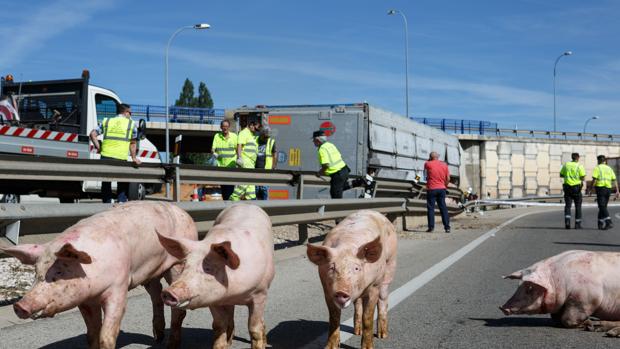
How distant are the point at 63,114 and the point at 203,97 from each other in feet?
347

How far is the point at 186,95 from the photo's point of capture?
121 meters

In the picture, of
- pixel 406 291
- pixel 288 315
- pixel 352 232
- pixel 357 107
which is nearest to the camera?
pixel 352 232

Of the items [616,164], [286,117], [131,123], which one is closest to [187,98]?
[616,164]

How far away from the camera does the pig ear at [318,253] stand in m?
4.26

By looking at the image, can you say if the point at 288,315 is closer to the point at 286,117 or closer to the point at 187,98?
the point at 286,117

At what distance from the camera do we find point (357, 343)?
511cm

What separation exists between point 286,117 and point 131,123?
8859mm

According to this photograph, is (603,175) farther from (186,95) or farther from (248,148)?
(186,95)

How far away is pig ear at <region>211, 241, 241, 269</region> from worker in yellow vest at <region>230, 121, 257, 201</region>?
1014 centimetres

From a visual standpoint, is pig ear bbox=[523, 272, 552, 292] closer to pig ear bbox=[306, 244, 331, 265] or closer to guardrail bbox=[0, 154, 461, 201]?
pig ear bbox=[306, 244, 331, 265]

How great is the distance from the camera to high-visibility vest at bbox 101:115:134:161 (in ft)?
39.0

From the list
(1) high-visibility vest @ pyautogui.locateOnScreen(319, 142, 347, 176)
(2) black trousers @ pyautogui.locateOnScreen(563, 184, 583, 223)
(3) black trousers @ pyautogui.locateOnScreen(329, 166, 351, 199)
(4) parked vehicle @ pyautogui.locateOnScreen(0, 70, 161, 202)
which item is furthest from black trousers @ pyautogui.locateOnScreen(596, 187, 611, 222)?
(4) parked vehicle @ pyautogui.locateOnScreen(0, 70, 161, 202)

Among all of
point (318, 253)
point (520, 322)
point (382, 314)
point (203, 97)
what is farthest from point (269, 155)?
point (203, 97)

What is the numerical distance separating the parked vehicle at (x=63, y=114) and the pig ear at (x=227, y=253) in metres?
10.7
